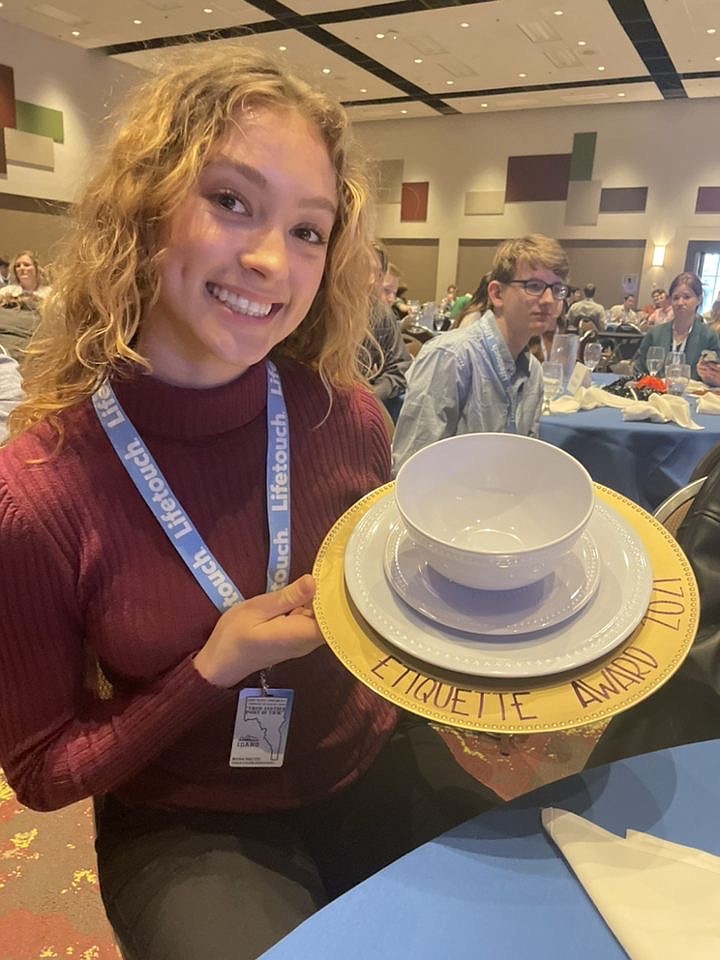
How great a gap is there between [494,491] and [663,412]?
259cm

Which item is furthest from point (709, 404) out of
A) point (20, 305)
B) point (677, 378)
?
point (20, 305)

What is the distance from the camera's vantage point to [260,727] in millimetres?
976

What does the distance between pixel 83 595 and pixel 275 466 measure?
1.01ft

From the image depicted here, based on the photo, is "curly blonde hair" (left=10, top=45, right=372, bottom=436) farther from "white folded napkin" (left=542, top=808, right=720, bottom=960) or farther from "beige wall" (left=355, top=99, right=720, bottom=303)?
"beige wall" (left=355, top=99, right=720, bottom=303)

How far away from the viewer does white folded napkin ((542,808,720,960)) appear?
58cm

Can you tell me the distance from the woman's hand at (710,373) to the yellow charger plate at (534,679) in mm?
3712

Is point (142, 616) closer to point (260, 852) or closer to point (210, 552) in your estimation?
point (210, 552)

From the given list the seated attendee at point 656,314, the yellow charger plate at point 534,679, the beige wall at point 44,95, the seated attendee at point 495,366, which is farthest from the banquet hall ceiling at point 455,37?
the yellow charger plate at point 534,679

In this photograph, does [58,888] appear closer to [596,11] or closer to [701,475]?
[701,475]

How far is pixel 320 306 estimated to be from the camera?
46.8 inches

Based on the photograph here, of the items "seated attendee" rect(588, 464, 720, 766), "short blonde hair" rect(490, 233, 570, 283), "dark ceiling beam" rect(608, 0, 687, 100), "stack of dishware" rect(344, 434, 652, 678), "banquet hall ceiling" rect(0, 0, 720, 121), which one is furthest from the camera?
"banquet hall ceiling" rect(0, 0, 720, 121)

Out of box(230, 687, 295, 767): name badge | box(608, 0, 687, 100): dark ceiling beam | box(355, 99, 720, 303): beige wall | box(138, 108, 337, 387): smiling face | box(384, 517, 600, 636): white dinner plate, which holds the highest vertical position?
box(608, 0, 687, 100): dark ceiling beam

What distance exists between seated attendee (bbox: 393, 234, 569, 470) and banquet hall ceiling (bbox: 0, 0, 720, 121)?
5353 millimetres

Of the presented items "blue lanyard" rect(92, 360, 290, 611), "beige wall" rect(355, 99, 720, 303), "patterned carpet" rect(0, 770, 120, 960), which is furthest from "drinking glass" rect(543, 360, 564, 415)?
"beige wall" rect(355, 99, 720, 303)
